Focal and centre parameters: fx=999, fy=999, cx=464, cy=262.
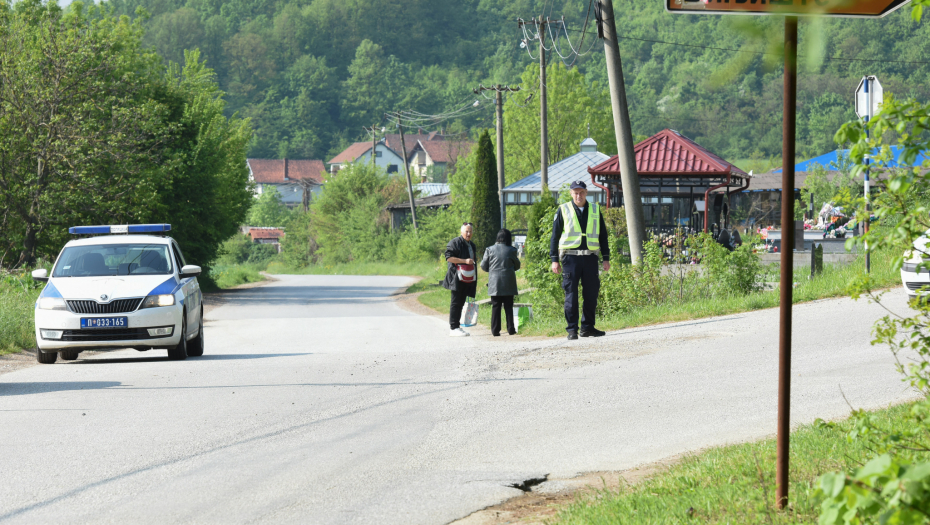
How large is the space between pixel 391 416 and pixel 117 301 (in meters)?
5.75

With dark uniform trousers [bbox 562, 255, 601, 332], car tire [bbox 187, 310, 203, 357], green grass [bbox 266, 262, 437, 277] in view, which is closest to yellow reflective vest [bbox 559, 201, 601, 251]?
dark uniform trousers [bbox 562, 255, 601, 332]

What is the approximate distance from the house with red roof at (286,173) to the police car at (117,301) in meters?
123

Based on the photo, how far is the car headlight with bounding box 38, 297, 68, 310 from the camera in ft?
40.6

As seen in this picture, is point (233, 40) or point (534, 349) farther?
point (233, 40)

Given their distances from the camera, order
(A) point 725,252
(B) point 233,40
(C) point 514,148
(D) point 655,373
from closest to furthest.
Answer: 1. (D) point 655,373
2. (A) point 725,252
3. (C) point 514,148
4. (B) point 233,40

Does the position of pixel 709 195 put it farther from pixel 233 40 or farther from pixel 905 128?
pixel 233 40

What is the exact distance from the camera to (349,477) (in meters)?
6.14

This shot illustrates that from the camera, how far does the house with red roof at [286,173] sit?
459ft

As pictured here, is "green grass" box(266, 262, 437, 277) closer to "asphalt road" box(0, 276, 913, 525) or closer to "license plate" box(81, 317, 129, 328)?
"license plate" box(81, 317, 129, 328)

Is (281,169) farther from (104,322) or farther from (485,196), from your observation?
(104,322)

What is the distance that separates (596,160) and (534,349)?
34.3 meters

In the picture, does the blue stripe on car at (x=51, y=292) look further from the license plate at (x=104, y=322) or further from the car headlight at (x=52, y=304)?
Answer: the license plate at (x=104, y=322)

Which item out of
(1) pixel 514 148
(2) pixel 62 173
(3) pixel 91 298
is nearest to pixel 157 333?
(3) pixel 91 298

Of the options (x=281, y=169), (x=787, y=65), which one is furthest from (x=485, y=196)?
(x=281, y=169)
